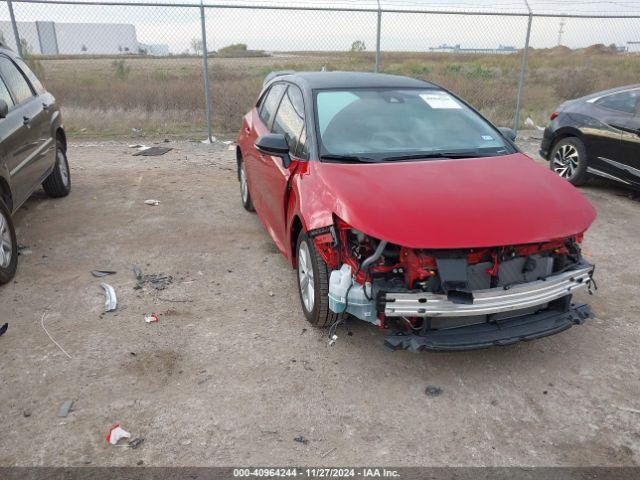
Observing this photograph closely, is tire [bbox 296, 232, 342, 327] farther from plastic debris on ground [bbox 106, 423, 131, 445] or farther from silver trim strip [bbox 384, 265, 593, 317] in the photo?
plastic debris on ground [bbox 106, 423, 131, 445]

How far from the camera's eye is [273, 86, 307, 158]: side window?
406 cm

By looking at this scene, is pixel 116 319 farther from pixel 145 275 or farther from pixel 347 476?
pixel 347 476

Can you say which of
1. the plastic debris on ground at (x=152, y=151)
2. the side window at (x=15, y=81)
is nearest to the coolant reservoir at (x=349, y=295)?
the side window at (x=15, y=81)

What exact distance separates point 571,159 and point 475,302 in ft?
17.5

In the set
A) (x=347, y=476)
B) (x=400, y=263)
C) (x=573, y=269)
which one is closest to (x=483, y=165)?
(x=573, y=269)

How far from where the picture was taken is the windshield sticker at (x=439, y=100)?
4.43 metres

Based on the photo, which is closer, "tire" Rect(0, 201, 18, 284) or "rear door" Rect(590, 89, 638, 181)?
"tire" Rect(0, 201, 18, 284)

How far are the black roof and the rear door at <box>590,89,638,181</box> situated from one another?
10.5 ft

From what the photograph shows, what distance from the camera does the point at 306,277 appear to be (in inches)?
147

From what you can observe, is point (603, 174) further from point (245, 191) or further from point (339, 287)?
point (339, 287)

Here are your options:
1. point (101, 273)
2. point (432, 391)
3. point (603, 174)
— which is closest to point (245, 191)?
point (101, 273)

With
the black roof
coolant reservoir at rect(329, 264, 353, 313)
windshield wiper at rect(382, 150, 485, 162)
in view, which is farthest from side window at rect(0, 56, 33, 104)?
coolant reservoir at rect(329, 264, 353, 313)

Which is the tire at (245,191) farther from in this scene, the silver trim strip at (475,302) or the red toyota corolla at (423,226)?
the silver trim strip at (475,302)

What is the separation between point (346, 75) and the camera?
4.74 meters
